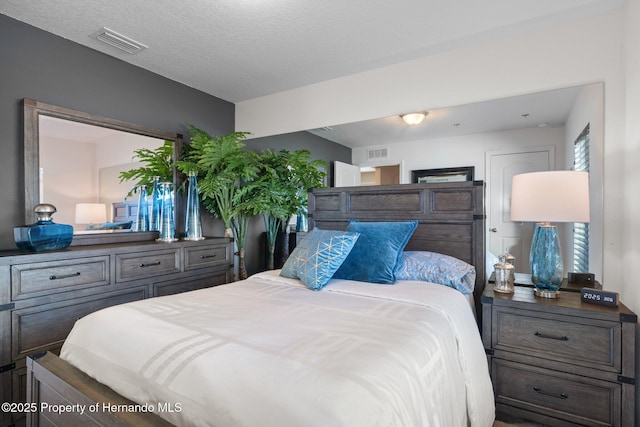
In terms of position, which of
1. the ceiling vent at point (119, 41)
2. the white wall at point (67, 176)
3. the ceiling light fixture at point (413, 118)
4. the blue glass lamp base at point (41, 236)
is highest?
the ceiling vent at point (119, 41)

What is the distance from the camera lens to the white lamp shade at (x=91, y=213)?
7.93 feet

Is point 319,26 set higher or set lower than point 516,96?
higher

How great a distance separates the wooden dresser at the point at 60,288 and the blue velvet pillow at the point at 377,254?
1.42 metres

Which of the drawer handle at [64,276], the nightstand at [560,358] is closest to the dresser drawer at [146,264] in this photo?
the drawer handle at [64,276]

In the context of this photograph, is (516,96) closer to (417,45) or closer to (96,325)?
(417,45)

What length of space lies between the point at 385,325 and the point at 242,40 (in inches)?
85.9

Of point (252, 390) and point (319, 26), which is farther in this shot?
point (319, 26)

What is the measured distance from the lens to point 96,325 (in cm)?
132

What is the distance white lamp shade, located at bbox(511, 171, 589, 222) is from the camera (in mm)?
1700

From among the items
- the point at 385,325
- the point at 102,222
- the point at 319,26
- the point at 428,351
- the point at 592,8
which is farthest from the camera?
the point at 102,222

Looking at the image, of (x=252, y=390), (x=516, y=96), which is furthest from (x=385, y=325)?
(x=516, y=96)

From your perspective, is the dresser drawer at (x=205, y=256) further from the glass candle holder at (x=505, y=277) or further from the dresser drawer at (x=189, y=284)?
the glass candle holder at (x=505, y=277)

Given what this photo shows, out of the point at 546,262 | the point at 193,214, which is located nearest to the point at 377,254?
the point at 546,262

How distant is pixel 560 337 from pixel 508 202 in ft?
2.93
